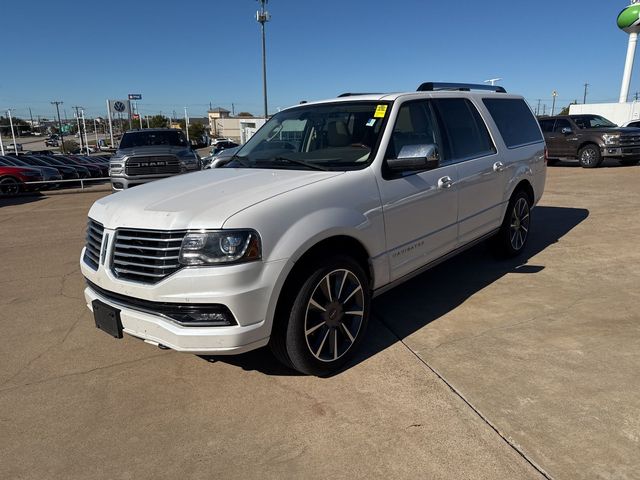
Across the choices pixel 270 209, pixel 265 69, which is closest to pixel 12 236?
pixel 270 209

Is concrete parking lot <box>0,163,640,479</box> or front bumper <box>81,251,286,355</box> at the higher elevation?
front bumper <box>81,251,286,355</box>

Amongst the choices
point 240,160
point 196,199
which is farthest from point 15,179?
point 196,199

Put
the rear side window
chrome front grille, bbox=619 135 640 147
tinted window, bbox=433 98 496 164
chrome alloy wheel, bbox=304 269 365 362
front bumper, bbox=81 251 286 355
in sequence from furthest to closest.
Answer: chrome front grille, bbox=619 135 640 147, the rear side window, tinted window, bbox=433 98 496 164, chrome alloy wheel, bbox=304 269 365 362, front bumper, bbox=81 251 286 355

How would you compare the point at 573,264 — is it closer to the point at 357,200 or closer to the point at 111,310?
the point at 357,200

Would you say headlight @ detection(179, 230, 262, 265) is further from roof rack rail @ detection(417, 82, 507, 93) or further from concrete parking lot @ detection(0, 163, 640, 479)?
roof rack rail @ detection(417, 82, 507, 93)

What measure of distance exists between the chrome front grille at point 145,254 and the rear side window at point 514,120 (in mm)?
3803

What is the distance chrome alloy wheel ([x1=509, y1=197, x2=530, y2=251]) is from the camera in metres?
5.51

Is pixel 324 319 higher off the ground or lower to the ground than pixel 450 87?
lower

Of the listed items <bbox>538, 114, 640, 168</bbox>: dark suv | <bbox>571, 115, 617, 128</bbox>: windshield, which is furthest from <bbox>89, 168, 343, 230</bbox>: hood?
<bbox>571, 115, 617, 128</bbox>: windshield

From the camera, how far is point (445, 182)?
4000mm

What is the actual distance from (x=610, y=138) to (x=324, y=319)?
49.6ft

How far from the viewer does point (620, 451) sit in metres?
2.37

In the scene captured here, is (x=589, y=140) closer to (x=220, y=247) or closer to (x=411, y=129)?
(x=411, y=129)

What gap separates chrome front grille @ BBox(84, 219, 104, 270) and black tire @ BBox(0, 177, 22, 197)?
12806mm
